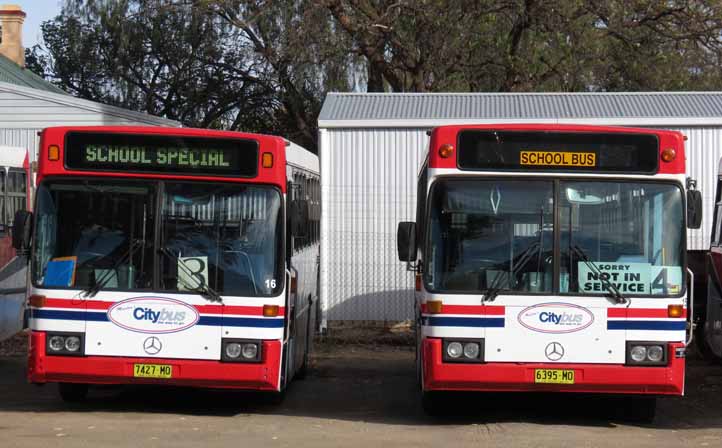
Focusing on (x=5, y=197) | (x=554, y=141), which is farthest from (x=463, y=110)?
(x=554, y=141)

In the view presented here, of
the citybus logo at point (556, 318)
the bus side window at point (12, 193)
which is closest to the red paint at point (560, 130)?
the citybus logo at point (556, 318)

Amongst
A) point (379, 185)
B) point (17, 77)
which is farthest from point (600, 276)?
point (17, 77)

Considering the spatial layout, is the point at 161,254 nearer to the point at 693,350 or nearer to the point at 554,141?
the point at 554,141

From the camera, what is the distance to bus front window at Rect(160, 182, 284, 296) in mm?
11195

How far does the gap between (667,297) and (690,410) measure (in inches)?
115

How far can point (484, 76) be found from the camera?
111 ft

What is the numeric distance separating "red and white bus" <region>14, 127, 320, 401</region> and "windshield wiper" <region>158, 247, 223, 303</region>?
0.04 feet

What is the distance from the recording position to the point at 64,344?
11.1 metres

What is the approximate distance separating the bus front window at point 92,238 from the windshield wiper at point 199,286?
170 millimetres

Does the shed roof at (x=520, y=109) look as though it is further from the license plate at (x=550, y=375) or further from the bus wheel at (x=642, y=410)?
the license plate at (x=550, y=375)

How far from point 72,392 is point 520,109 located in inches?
473

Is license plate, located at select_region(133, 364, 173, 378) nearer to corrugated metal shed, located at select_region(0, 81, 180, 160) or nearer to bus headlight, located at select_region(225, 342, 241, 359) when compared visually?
bus headlight, located at select_region(225, 342, 241, 359)

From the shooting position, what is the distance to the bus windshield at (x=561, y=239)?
10.9 m

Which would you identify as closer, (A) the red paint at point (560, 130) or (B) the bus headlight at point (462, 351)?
(B) the bus headlight at point (462, 351)
